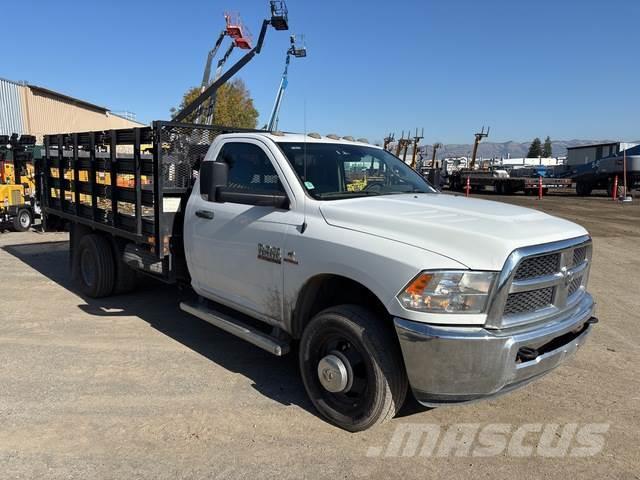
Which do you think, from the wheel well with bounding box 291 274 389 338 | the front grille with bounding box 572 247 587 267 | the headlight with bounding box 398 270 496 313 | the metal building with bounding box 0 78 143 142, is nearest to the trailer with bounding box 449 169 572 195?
the front grille with bounding box 572 247 587 267

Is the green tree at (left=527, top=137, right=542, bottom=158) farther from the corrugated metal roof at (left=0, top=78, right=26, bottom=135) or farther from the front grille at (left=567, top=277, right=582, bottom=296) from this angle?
the front grille at (left=567, top=277, right=582, bottom=296)

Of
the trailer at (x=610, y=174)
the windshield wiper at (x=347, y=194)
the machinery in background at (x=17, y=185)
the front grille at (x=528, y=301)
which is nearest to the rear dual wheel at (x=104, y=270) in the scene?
the windshield wiper at (x=347, y=194)

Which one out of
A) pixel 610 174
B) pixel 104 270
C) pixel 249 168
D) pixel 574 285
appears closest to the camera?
pixel 574 285

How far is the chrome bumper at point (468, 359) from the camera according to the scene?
2926 millimetres

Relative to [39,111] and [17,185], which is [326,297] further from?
[39,111]

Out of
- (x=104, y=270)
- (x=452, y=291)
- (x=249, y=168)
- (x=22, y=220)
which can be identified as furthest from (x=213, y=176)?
(x=22, y=220)

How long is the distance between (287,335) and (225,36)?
122ft

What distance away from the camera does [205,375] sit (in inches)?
176

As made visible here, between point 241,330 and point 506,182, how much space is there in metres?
27.0

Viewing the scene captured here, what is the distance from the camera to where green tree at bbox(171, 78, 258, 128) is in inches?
1982

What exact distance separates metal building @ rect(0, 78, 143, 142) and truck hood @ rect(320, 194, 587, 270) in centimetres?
3903

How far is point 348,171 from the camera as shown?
4566 mm

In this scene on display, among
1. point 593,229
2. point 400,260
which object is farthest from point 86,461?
point 593,229

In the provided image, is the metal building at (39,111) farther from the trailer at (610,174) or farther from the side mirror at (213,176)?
the side mirror at (213,176)
